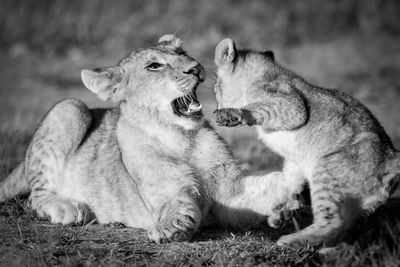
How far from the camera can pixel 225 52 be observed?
19.0ft

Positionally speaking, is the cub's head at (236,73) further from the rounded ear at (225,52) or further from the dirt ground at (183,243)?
the dirt ground at (183,243)

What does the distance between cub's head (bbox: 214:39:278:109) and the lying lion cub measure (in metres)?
0.30

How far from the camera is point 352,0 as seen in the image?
15734 mm

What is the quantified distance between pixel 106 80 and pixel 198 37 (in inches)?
345

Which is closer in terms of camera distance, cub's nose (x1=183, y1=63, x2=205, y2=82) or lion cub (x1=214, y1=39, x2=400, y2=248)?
lion cub (x1=214, y1=39, x2=400, y2=248)

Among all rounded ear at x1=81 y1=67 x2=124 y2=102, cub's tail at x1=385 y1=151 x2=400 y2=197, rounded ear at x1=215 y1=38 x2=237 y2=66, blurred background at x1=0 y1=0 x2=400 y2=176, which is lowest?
cub's tail at x1=385 y1=151 x2=400 y2=197

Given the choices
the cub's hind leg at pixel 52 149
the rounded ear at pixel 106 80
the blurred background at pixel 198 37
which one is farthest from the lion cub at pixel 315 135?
the blurred background at pixel 198 37

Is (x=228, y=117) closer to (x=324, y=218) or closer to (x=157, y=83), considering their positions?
(x=157, y=83)

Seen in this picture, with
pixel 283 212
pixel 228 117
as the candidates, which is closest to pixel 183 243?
pixel 283 212

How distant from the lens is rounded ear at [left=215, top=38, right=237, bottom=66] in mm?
5715

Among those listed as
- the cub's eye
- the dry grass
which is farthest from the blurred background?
the cub's eye

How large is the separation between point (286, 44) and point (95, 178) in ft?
28.7

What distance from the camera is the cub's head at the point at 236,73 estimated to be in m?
5.69

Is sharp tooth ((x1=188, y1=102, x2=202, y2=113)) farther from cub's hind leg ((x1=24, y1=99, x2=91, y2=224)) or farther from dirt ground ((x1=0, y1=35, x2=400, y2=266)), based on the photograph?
cub's hind leg ((x1=24, y1=99, x2=91, y2=224))
